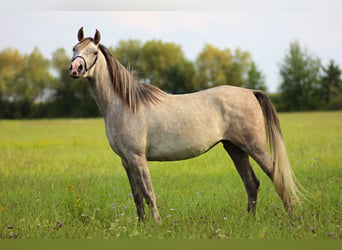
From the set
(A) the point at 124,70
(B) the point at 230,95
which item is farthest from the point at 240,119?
(A) the point at 124,70

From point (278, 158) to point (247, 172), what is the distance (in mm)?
582

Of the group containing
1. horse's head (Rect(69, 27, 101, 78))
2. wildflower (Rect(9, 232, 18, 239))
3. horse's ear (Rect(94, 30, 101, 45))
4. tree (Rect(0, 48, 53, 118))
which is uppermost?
tree (Rect(0, 48, 53, 118))

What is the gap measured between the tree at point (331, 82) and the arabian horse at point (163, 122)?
2133 cm

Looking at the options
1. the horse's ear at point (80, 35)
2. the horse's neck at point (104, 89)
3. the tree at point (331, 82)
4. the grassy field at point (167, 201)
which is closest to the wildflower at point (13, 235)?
the grassy field at point (167, 201)

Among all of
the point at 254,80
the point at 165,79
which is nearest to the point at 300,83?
the point at 254,80

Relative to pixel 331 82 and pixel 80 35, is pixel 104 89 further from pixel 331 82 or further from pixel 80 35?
pixel 331 82

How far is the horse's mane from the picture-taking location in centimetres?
457

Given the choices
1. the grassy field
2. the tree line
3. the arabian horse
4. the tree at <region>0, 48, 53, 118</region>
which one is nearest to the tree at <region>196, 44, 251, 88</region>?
the tree line

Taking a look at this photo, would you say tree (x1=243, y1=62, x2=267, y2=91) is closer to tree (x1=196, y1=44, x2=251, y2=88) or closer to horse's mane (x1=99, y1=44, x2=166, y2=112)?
tree (x1=196, y1=44, x2=251, y2=88)

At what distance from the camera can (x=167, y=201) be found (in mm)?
5871

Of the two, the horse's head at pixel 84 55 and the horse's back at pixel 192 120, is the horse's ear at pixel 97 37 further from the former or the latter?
the horse's back at pixel 192 120

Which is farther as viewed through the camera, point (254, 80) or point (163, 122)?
point (254, 80)

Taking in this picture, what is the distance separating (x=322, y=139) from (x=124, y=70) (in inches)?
405

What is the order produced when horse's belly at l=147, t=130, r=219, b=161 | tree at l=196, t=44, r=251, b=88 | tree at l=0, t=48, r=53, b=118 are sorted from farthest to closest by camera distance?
tree at l=196, t=44, r=251, b=88, tree at l=0, t=48, r=53, b=118, horse's belly at l=147, t=130, r=219, b=161
